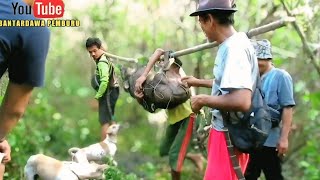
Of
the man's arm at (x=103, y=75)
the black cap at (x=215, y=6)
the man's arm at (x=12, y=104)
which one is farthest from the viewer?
the man's arm at (x=103, y=75)

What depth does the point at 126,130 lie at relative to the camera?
1318 centimetres

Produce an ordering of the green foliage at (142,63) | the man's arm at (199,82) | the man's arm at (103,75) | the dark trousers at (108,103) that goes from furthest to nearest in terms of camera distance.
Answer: the green foliage at (142,63) → the dark trousers at (108,103) → the man's arm at (103,75) → the man's arm at (199,82)

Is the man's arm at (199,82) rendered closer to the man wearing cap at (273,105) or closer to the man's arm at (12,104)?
the man wearing cap at (273,105)

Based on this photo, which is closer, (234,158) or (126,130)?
(234,158)

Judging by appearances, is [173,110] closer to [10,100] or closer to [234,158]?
[234,158]

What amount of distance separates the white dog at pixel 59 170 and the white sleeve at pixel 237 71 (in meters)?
1.84

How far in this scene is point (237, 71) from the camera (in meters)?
4.07

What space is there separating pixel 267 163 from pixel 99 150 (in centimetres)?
152

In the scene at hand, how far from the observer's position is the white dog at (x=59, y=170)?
5.38 m

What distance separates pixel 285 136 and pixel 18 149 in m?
3.85

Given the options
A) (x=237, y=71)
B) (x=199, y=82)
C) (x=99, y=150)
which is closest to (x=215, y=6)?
(x=237, y=71)

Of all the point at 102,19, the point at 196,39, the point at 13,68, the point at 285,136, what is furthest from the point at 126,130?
the point at 13,68

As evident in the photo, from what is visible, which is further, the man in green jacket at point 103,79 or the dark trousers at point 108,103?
the dark trousers at point 108,103

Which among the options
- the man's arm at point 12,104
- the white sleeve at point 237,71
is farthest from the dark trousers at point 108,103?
the man's arm at point 12,104
